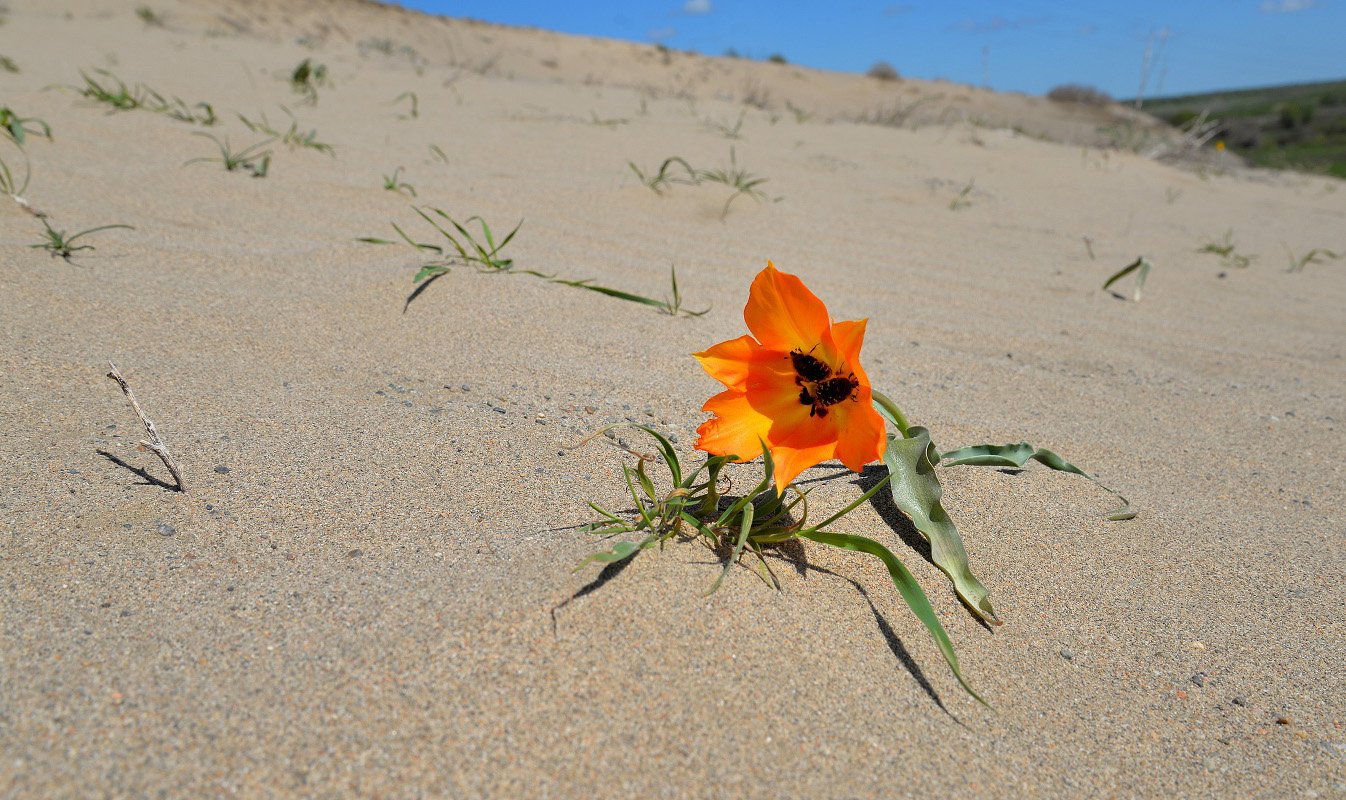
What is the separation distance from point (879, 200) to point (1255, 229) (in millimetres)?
2373

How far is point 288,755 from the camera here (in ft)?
2.42

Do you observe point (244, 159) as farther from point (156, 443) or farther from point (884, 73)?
point (884, 73)

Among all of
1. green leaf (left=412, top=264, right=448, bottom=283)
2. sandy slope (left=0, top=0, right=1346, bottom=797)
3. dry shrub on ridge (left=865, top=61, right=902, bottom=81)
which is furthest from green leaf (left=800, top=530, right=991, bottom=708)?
dry shrub on ridge (left=865, top=61, right=902, bottom=81)

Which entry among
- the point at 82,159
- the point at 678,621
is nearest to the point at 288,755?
the point at 678,621

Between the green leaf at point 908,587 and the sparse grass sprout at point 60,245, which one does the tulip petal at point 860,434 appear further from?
the sparse grass sprout at point 60,245

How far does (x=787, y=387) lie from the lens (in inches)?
41.6

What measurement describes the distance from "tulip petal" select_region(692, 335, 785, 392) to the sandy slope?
23cm

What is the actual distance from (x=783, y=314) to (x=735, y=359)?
9 cm

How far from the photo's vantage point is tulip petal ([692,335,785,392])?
1.06m

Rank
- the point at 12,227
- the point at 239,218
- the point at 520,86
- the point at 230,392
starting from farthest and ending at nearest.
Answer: the point at 520,86
the point at 239,218
the point at 12,227
the point at 230,392

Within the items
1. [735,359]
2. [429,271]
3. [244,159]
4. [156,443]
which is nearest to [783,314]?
[735,359]

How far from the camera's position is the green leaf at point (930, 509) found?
3.48 feet

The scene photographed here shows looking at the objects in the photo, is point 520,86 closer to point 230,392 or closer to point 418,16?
point 230,392

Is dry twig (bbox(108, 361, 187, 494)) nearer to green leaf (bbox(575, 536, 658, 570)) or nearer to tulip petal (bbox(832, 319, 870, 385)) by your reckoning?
green leaf (bbox(575, 536, 658, 570))
